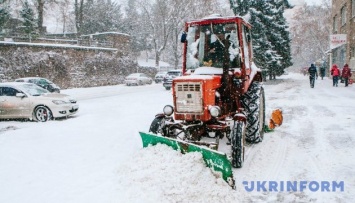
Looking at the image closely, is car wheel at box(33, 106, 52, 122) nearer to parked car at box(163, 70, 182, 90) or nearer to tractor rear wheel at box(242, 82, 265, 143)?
tractor rear wheel at box(242, 82, 265, 143)

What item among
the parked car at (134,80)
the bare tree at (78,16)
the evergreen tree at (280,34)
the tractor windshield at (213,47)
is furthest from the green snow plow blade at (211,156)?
the bare tree at (78,16)

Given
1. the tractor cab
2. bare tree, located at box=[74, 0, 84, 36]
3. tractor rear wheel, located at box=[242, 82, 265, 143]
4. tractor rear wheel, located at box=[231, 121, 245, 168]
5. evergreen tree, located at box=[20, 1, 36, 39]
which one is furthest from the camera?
bare tree, located at box=[74, 0, 84, 36]

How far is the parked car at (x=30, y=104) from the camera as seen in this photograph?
44.4 feet

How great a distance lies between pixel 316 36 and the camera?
210 ft

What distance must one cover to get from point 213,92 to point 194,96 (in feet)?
1.35

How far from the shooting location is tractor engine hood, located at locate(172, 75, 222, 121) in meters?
6.69

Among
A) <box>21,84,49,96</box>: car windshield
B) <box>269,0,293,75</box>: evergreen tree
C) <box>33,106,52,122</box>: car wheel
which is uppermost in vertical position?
<box>269,0,293,75</box>: evergreen tree

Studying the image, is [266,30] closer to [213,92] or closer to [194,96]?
[213,92]

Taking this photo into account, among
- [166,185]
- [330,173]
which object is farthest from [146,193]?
[330,173]

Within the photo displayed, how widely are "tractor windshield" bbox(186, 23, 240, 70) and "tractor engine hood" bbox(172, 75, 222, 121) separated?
2.51 feet

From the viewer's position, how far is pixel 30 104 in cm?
1358

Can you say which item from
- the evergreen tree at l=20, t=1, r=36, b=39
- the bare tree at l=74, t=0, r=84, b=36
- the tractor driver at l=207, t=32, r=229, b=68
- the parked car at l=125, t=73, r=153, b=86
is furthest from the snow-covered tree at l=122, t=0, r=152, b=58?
the tractor driver at l=207, t=32, r=229, b=68

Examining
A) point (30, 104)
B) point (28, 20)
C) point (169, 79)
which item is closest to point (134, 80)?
point (169, 79)

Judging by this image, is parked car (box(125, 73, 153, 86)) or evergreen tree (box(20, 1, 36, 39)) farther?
parked car (box(125, 73, 153, 86))
